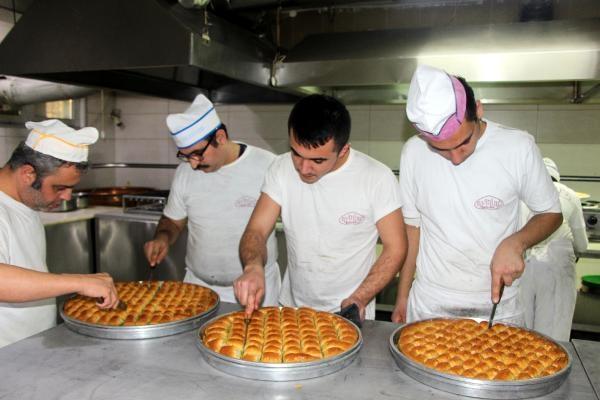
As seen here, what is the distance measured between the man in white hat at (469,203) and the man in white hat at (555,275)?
1640 millimetres

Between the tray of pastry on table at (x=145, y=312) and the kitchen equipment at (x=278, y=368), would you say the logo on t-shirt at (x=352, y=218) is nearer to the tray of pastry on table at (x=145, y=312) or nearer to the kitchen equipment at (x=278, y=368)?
the tray of pastry on table at (x=145, y=312)

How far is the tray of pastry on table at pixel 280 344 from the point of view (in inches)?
49.6

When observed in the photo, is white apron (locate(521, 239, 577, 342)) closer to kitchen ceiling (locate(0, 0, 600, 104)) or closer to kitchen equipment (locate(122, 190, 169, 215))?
kitchen ceiling (locate(0, 0, 600, 104))

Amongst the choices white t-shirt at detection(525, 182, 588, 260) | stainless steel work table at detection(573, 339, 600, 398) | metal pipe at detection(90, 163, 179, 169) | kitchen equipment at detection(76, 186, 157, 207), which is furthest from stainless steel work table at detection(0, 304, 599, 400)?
metal pipe at detection(90, 163, 179, 169)

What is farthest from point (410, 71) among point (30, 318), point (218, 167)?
point (30, 318)

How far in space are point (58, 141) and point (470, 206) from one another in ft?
4.82

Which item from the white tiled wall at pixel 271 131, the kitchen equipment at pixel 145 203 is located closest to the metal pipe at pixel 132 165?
the white tiled wall at pixel 271 131

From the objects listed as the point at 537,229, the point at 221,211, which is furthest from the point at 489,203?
the point at 221,211

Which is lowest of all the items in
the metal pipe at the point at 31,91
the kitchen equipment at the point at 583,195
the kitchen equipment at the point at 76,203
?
the kitchen equipment at the point at 76,203

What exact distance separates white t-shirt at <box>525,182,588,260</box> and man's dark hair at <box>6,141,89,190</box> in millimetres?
2853

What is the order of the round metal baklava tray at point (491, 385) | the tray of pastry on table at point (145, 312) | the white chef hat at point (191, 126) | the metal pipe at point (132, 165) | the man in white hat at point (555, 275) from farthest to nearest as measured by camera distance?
the metal pipe at point (132, 165)
the man in white hat at point (555, 275)
the white chef hat at point (191, 126)
the tray of pastry on table at point (145, 312)
the round metal baklava tray at point (491, 385)

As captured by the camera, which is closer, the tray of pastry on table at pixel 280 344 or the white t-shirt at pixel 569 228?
the tray of pastry on table at pixel 280 344

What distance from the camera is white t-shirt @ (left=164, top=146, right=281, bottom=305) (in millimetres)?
2441

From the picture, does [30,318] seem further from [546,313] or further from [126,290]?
[546,313]
